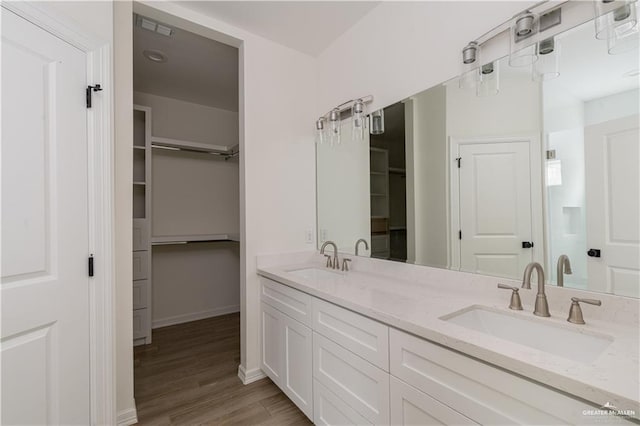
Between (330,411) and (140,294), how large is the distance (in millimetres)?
2410

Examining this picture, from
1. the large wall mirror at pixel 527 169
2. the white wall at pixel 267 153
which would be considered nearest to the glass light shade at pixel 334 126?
the white wall at pixel 267 153

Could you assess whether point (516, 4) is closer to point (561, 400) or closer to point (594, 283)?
point (594, 283)

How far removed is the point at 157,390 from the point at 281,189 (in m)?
1.79

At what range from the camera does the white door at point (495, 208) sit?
1312 millimetres

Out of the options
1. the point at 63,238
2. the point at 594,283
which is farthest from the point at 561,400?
the point at 63,238

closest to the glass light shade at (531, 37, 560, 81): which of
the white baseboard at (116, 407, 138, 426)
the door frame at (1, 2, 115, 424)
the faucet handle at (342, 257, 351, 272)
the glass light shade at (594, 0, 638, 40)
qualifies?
the glass light shade at (594, 0, 638, 40)

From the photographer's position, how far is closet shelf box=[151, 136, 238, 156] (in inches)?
124

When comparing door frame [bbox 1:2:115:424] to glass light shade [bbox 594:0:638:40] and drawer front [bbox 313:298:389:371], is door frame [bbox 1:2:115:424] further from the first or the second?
glass light shade [bbox 594:0:638:40]

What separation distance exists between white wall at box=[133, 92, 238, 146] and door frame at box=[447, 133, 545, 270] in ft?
10.7

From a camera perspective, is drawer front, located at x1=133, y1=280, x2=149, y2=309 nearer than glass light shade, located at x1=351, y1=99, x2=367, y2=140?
No

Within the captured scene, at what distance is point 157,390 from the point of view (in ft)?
6.85

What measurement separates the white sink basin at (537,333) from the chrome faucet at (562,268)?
22 cm

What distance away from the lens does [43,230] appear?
1247 mm

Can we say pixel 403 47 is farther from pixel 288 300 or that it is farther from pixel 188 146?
pixel 188 146
